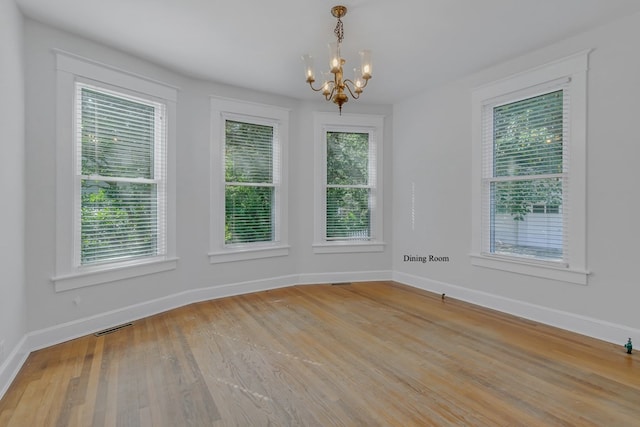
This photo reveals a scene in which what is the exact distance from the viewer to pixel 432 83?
435 cm

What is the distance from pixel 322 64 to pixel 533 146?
2.49 m

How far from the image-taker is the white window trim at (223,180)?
425cm

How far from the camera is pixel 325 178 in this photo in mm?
5016

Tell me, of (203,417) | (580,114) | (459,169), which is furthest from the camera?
(459,169)

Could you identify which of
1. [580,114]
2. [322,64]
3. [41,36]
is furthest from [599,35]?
[41,36]

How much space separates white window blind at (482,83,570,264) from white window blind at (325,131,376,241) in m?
1.77

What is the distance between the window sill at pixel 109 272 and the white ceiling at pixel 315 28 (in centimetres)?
224

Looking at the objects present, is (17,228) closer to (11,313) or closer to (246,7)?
(11,313)

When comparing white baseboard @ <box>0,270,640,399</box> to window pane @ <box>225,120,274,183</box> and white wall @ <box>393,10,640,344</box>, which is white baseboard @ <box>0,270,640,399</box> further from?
window pane @ <box>225,120,274,183</box>

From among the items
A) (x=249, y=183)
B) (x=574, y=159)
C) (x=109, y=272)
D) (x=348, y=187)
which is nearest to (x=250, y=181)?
(x=249, y=183)

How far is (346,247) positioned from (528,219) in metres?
2.47

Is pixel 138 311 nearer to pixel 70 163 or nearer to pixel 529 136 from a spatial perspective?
pixel 70 163

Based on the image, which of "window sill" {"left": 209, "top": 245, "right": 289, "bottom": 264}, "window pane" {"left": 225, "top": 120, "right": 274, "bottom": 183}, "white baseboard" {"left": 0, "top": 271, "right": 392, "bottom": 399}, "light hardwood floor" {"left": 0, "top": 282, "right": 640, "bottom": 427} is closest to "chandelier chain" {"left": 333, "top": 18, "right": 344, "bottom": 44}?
"window pane" {"left": 225, "top": 120, "right": 274, "bottom": 183}

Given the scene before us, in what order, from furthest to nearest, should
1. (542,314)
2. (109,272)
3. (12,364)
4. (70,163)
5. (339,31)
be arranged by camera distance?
1. (542,314)
2. (109,272)
3. (70,163)
4. (339,31)
5. (12,364)
